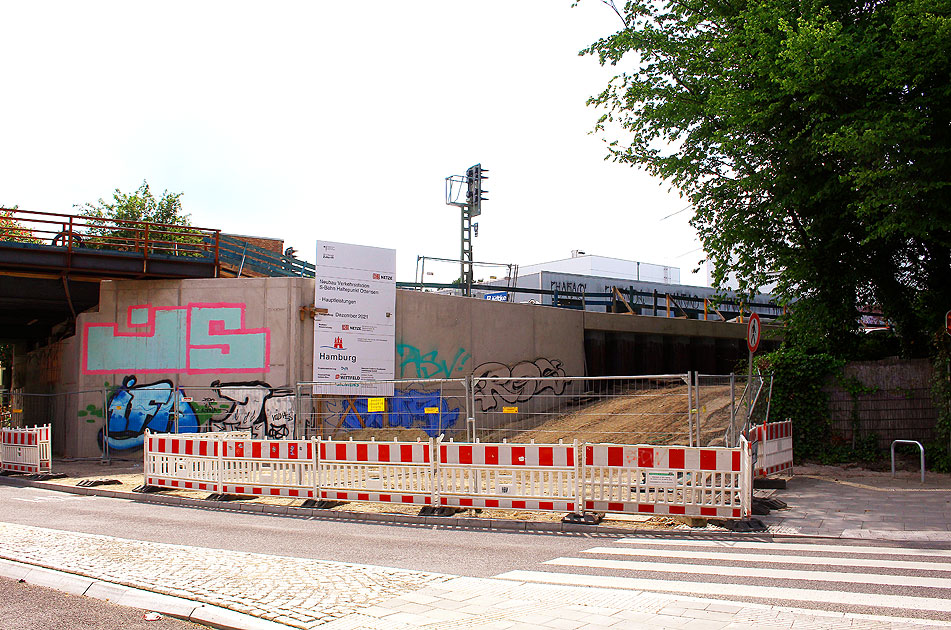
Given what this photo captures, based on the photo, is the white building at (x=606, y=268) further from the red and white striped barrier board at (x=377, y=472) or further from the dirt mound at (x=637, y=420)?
the red and white striped barrier board at (x=377, y=472)

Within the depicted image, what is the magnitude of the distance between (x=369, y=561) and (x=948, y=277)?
1588cm

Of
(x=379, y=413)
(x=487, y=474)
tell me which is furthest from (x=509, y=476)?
(x=379, y=413)

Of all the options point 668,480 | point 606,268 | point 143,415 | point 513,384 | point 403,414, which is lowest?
point 668,480

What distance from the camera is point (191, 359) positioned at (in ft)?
75.0

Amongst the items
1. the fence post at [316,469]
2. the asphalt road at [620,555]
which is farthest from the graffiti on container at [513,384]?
the asphalt road at [620,555]

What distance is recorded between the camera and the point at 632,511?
11.0 metres

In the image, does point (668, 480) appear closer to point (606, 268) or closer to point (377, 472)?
point (377, 472)

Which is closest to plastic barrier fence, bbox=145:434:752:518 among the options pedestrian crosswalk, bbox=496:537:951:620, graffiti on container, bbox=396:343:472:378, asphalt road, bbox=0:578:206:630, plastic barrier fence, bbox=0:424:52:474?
pedestrian crosswalk, bbox=496:537:951:620

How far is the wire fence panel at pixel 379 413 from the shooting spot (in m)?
20.6

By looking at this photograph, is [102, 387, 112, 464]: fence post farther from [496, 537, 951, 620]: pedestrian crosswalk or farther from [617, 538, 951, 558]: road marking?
[496, 537, 951, 620]: pedestrian crosswalk

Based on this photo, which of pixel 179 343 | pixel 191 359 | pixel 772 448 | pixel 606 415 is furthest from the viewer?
pixel 179 343

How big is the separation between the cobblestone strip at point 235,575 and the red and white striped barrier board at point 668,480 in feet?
15.1

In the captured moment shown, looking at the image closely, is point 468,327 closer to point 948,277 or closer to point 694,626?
point 948,277

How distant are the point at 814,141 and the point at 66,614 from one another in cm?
1527
